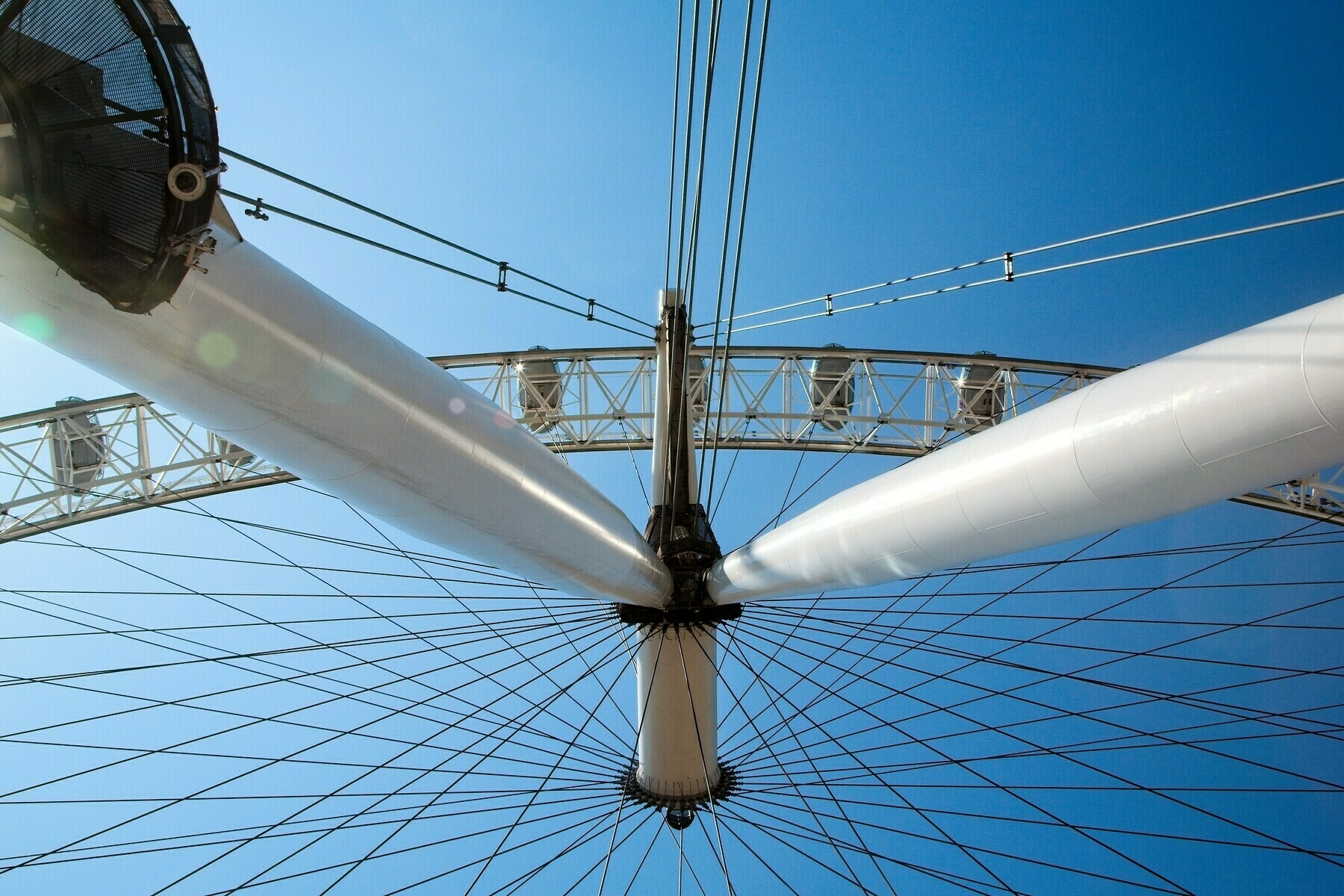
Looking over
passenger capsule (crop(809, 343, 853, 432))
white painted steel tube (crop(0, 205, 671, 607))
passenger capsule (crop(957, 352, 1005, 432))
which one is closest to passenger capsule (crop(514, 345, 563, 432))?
passenger capsule (crop(809, 343, 853, 432))

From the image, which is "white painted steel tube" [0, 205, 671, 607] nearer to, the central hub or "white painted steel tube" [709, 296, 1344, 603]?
"white painted steel tube" [709, 296, 1344, 603]

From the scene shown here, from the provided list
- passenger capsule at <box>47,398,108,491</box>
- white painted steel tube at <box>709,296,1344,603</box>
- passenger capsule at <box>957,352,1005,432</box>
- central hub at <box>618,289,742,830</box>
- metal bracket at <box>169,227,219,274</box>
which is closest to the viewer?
white painted steel tube at <box>709,296,1344,603</box>

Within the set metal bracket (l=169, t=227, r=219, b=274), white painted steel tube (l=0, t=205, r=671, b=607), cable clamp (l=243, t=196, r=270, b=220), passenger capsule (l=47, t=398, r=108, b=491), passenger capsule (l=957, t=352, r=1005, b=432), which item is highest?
passenger capsule (l=957, t=352, r=1005, b=432)

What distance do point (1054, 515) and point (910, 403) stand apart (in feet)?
44.8

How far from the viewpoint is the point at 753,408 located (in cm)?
1833

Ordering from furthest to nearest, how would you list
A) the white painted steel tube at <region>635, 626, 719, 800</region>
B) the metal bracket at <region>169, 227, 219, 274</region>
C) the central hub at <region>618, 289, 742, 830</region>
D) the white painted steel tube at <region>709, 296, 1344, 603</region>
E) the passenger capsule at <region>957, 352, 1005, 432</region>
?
the passenger capsule at <region>957, 352, 1005, 432</region> < the white painted steel tube at <region>635, 626, 719, 800</region> < the central hub at <region>618, 289, 742, 830</region> < the metal bracket at <region>169, 227, 219, 274</region> < the white painted steel tube at <region>709, 296, 1344, 603</region>

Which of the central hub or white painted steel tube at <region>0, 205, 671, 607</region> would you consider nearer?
white painted steel tube at <region>0, 205, 671, 607</region>

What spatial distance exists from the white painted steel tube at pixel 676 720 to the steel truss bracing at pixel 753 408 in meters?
5.73

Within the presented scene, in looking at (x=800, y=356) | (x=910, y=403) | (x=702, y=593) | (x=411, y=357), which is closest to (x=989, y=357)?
(x=910, y=403)

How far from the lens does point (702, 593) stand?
36.6ft

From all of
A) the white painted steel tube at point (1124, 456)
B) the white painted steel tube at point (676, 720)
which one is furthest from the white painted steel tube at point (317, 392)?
the white painted steel tube at point (676, 720)

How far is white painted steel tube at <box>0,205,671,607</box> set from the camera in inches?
180

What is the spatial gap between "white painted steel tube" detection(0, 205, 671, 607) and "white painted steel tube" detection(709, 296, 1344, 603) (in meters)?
2.62

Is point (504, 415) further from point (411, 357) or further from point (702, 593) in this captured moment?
point (702, 593)
